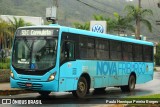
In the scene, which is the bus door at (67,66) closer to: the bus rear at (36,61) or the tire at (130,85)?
the bus rear at (36,61)

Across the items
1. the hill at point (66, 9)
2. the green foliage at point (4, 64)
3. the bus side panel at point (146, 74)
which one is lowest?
the bus side panel at point (146, 74)

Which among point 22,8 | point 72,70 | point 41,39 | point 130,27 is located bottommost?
point 72,70

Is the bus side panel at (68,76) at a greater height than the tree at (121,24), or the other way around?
the tree at (121,24)

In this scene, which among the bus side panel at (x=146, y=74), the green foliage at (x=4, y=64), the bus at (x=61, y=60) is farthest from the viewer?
the green foliage at (x=4, y=64)

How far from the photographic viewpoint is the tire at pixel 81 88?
17.3 meters

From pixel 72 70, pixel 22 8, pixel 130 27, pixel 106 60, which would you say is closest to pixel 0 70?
pixel 106 60

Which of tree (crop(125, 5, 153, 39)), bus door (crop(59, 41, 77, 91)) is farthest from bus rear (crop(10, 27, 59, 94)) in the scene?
tree (crop(125, 5, 153, 39))

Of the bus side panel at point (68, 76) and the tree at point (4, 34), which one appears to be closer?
the bus side panel at point (68, 76)

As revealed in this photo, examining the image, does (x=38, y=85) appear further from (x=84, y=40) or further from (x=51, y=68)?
(x=84, y=40)

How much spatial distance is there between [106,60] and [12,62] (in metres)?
5.45

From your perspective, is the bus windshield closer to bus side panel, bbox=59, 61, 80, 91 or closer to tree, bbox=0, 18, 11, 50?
bus side panel, bbox=59, 61, 80, 91

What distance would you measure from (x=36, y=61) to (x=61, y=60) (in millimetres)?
975

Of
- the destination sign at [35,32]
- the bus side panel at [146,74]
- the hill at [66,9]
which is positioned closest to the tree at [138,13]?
the bus side panel at [146,74]

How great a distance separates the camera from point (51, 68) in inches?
615
